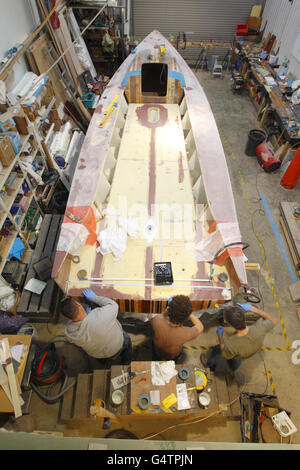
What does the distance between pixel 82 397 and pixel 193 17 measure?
37.6ft

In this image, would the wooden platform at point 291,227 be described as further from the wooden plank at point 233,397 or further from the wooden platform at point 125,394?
the wooden platform at point 125,394

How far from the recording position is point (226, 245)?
3373 mm

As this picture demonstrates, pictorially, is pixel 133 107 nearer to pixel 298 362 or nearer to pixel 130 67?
pixel 130 67

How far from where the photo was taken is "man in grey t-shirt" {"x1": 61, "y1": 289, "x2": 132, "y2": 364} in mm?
2541

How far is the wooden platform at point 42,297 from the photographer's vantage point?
12.5ft

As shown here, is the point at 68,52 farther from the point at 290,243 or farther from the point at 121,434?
the point at 121,434

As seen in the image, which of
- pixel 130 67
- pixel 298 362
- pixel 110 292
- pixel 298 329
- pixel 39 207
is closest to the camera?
pixel 110 292

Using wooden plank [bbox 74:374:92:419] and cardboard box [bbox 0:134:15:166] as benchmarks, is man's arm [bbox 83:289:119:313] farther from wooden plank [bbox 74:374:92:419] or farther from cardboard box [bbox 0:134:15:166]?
cardboard box [bbox 0:134:15:166]

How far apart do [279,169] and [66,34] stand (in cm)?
578

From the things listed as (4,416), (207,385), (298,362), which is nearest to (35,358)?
(4,416)

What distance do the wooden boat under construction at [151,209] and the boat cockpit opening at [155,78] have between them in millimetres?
72

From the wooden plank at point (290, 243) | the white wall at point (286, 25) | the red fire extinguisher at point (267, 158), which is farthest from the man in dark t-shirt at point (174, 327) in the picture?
the white wall at point (286, 25)

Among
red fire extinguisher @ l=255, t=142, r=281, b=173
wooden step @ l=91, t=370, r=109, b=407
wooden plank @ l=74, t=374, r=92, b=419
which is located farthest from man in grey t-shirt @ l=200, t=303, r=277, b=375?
red fire extinguisher @ l=255, t=142, r=281, b=173

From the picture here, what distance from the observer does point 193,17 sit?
918 centimetres
